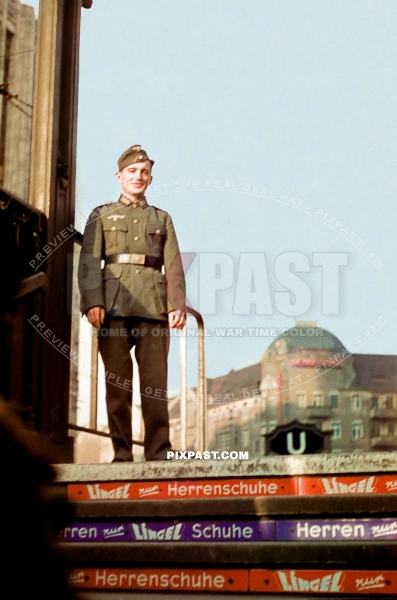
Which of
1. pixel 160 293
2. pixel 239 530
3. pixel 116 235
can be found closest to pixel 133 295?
pixel 160 293

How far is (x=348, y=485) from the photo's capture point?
239 centimetres

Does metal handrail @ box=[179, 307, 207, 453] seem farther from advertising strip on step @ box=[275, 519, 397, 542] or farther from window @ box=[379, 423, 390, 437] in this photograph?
window @ box=[379, 423, 390, 437]

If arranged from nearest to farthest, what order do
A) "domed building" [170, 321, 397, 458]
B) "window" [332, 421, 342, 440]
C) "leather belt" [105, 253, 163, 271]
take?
"leather belt" [105, 253, 163, 271]
"domed building" [170, 321, 397, 458]
"window" [332, 421, 342, 440]

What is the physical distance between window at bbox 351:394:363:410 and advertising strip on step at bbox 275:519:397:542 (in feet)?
112

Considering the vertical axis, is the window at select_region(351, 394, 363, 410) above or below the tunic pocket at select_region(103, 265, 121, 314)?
below

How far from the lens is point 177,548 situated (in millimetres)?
2459

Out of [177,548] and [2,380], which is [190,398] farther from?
[177,548]

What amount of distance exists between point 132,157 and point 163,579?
2.11 m

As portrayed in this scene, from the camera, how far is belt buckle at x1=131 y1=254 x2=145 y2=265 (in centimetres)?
390

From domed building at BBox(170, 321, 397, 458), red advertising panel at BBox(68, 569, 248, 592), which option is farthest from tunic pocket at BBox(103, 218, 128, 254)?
domed building at BBox(170, 321, 397, 458)

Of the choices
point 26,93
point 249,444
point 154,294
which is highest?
point 26,93

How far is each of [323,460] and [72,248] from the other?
2.00m

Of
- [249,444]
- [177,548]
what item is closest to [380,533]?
[177,548]

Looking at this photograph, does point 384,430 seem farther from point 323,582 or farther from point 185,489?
point 323,582
